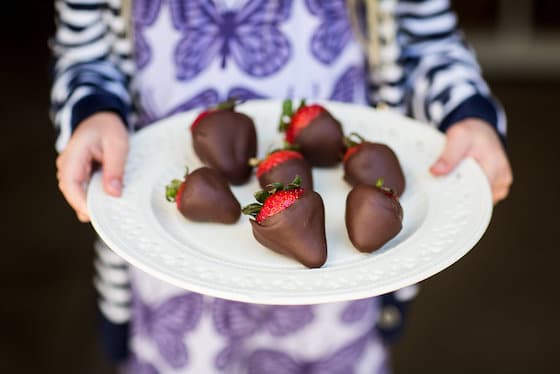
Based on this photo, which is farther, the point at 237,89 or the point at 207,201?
the point at 237,89

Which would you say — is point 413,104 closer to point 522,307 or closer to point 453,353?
point 453,353

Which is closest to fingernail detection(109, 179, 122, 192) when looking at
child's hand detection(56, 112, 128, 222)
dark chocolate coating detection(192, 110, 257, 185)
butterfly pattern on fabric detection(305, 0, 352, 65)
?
child's hand detection(56, 112, 128, 222)

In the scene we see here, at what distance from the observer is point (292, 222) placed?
871 millimetres

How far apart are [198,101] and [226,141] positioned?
0.14 meters

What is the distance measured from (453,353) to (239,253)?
123cm

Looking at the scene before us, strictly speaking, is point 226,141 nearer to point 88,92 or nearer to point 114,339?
point 88,92

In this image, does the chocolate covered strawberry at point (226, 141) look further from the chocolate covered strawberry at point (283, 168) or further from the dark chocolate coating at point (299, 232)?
the dark chocolate coating at point (299, 232)

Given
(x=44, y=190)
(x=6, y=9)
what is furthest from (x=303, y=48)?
(x=6, y=9)

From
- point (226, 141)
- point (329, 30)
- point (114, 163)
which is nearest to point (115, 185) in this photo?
point (114, 163)

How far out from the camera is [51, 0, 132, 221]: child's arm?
0.98 metres

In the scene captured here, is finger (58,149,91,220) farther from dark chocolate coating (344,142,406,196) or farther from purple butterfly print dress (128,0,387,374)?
dark chocolate coating (344,142,406,196)

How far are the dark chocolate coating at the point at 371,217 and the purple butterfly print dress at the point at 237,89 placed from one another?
0.27 m

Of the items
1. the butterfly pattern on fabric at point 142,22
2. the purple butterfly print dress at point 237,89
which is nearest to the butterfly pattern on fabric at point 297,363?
the purple butterfly print dress at point 237,89

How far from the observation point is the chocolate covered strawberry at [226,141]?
101 cm
